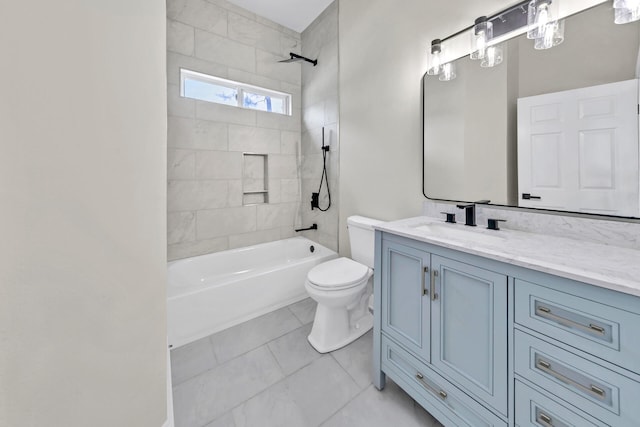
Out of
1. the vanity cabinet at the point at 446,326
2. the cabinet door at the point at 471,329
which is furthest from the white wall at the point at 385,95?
the cabinet door at the point at 471,329

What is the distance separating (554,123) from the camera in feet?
3.96

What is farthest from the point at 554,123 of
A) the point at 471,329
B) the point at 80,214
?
the point at 80,214

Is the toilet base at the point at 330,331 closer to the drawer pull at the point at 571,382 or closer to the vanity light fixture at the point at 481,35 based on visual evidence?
the drawer pull at the point at 571,382

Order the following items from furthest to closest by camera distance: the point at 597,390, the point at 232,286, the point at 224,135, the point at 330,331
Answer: the point at 224,135, the point at 232,286, the point at 330,331, the point at 597,390

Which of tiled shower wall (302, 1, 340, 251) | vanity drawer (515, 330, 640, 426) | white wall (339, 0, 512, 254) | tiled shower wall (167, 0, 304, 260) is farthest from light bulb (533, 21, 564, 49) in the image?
tiled shower wall (167, 0, 304, 260)

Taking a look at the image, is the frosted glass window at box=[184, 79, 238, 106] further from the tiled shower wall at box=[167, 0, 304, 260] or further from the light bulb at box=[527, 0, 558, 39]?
the light bulb at box=[527, 0, 558, 39]

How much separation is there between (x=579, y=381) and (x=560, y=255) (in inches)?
15.8

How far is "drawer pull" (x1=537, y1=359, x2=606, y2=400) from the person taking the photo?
2.35 feet

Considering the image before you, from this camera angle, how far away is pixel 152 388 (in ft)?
2.84

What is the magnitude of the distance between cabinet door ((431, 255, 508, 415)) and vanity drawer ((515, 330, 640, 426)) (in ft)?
0.24

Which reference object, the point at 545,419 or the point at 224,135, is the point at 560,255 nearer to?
the point at 545,419

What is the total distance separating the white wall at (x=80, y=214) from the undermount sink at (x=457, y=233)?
1238mm

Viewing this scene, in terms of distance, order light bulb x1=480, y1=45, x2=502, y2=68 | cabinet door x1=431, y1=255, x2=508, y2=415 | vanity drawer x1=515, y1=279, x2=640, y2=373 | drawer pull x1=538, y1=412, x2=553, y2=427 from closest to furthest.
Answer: vanity drawer x1=515, y1=279, x2=640, y2=373
drawer pull x1=538, y1=412, x2=553, y2=427
cabinet door x1=431, y1=255, x2=508, y2=415
light bulb x1=480, y1=45, x2=502, y2=68

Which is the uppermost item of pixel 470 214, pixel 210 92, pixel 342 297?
pixel 210 92
